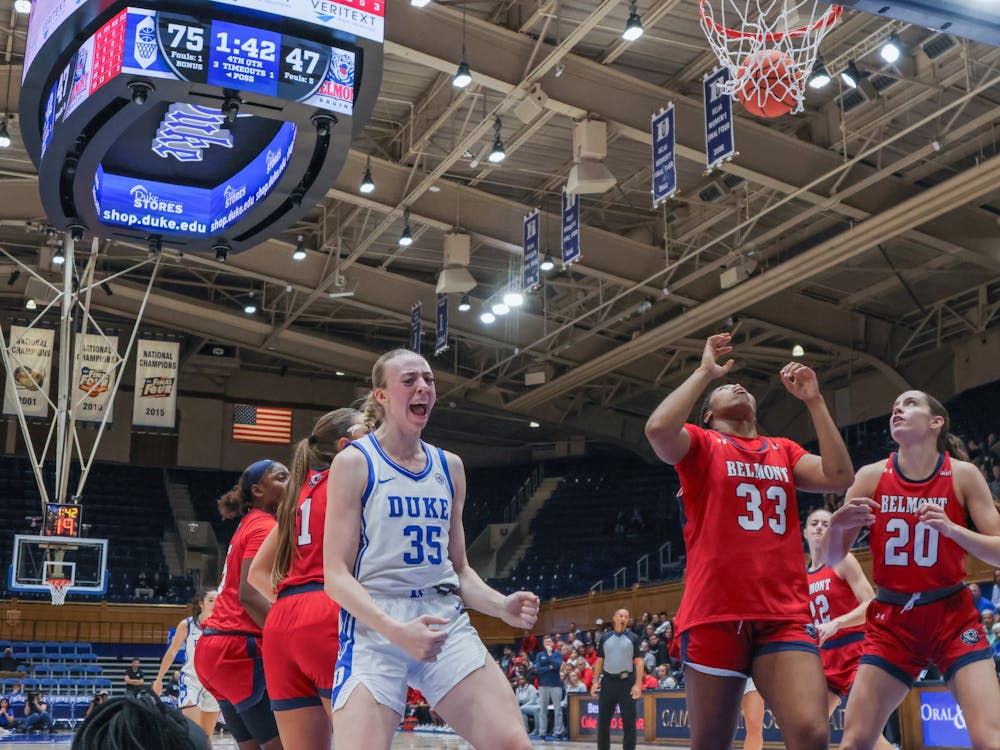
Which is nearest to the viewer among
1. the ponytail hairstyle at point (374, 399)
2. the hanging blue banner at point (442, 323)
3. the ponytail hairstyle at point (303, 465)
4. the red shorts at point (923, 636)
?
the ponytail hairstyle at point (374, 399)

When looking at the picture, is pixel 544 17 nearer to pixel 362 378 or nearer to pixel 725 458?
pixel 725 458

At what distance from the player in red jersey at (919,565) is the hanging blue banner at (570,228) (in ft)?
39.6

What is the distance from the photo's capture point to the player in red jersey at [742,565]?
423cm

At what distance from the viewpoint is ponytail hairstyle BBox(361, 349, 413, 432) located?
3922mm

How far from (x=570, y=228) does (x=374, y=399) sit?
13.8 metres

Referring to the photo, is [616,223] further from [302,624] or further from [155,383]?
[302,624]

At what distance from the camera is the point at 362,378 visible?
3475cm

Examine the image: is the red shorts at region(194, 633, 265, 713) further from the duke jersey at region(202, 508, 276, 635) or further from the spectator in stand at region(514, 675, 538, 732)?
the spectator in stand at region(514, 675, 538, 732)

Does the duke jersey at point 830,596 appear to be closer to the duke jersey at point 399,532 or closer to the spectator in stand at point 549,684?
the duke jersey at point 399,532

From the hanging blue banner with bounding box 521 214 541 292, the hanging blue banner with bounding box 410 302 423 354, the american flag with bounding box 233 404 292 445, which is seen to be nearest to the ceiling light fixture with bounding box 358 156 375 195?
the hanging blue banner with bounding box 521 214 541 292

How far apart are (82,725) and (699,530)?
125 inches

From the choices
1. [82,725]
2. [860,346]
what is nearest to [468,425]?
[860,346]

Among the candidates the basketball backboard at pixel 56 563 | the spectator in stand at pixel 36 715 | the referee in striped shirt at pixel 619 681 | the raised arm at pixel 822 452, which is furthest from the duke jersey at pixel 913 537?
the spectator in stand at pixel 36 715

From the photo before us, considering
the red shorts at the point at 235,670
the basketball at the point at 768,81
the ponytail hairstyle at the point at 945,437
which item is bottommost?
the red shorts at the point at 235,670
